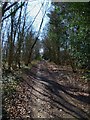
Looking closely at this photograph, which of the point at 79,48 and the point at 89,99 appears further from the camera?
the point at 79,48

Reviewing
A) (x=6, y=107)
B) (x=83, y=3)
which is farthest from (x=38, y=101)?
(x=83, y=3)

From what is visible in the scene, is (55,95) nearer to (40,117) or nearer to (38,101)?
(38,101)

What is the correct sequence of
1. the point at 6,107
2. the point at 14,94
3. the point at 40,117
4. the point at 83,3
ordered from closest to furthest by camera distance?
the point at 40,117 → the point at 6,107 → the point at 83,3 → the point at 14,94

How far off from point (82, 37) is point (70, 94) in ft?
9.58

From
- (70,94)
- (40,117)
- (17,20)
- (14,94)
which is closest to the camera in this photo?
(40,117)

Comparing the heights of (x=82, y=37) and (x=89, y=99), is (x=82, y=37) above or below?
above

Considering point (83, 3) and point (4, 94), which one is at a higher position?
point (83, 3)

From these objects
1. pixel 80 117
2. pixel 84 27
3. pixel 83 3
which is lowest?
pixel 80 117

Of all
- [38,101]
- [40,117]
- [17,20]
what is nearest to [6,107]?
[40,117]

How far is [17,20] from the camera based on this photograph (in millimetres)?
19438

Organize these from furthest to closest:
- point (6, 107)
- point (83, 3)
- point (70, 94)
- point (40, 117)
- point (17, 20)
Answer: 1. point (17, 20)
2. point (70, 94)
3. point (83, 3)
4. point (6, 107)
5. point (40, 117)

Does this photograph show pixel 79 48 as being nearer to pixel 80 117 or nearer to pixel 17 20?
pixel 80 117

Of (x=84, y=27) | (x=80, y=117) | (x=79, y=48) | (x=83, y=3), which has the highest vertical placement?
(x=83, y=3)

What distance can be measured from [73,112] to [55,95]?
3295 millimetres
